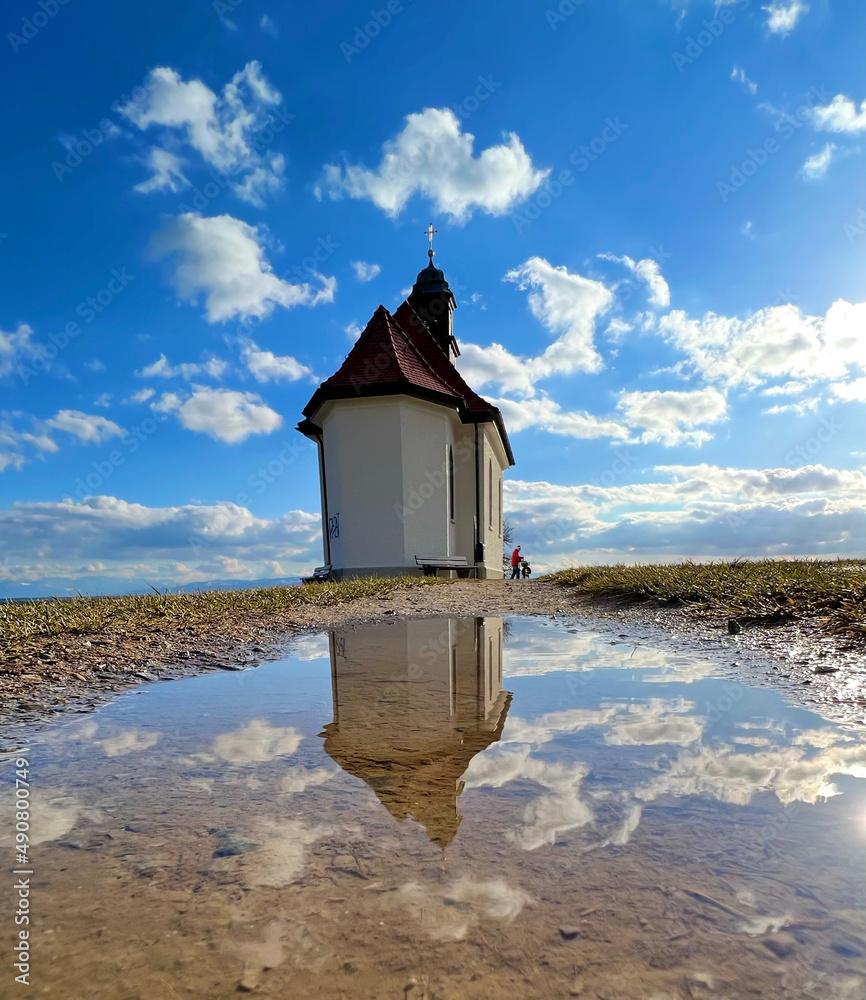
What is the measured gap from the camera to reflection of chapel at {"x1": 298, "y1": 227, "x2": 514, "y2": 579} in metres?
16.4

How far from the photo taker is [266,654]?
4.32 metres

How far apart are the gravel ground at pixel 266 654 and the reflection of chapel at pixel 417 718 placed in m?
1.04

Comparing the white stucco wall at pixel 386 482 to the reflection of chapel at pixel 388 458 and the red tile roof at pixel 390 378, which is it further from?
the red tile roof at pixel 390 378

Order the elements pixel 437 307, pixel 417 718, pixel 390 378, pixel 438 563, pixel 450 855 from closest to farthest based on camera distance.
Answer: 1. pixel 450 855
2. pixel 417 718
3. pixel 390 378
4. pixel 438 563
5. pixel 437 307

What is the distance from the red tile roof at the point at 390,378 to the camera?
16375 millimetres

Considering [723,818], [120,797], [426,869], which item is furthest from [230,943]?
[723,818]

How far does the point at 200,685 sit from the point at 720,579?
6354 mm

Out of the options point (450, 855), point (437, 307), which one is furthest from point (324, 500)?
point (450, 855)

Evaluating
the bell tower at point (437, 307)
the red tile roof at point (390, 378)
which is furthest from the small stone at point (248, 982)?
the bell tower at point (437, 307)

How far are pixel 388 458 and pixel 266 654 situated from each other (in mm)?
12410

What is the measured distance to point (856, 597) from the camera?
5.03 metres

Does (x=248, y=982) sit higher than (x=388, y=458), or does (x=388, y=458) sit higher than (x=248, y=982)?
(x=388, y=458)

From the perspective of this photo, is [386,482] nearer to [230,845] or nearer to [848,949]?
[230,845]

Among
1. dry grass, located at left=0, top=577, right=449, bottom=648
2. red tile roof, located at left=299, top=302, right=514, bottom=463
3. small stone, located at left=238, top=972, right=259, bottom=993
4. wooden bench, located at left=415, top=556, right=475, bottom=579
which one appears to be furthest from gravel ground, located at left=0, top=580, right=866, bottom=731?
red tile roof, located at left=299, top=302, right=514, bottom=463
